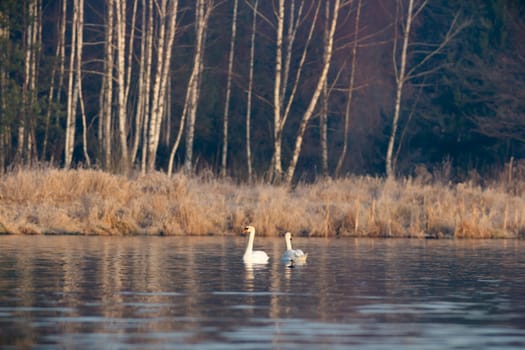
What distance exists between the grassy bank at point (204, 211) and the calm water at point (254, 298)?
445 centimetres

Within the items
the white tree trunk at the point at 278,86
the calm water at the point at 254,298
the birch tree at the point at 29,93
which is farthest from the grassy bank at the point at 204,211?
the birch tree at the point at 29,93

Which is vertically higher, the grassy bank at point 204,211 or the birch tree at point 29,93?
the birch tree at point 29,93

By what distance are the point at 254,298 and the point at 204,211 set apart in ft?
49.2

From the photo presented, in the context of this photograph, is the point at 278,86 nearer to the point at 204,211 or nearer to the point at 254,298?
the point at 204,211

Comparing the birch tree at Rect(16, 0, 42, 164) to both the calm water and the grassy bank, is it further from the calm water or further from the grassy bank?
the calm water

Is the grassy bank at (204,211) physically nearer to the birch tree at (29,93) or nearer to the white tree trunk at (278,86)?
the white tree trunk at (278,86)

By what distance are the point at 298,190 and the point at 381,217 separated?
4.97 m

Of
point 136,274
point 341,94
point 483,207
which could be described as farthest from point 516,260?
point 341,94

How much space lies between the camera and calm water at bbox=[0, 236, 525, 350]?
11.6 m

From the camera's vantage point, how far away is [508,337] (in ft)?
38.8

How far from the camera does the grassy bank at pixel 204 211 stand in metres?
29.5

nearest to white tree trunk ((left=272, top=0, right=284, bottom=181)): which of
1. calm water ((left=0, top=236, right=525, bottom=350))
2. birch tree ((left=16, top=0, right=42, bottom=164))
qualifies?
birch tree ((left=16, top=0, right=42, bottom=164))

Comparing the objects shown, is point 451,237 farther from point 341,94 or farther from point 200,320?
point 341,94

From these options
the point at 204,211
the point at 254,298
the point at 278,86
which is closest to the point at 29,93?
the point at 278,86
